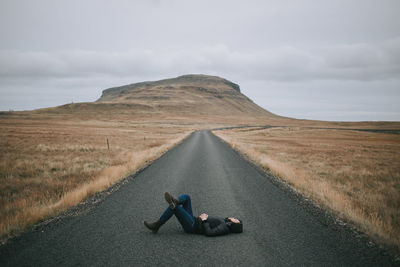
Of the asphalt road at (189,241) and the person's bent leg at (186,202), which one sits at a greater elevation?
the person's bent leg at (186,202)

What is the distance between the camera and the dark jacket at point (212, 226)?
14.3ft

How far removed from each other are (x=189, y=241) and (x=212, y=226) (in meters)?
0.62

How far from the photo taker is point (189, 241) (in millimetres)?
4227

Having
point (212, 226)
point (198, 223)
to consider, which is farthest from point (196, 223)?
point (212, 226)

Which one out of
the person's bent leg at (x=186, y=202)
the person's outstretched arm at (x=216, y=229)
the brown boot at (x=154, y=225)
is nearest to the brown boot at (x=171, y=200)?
the person's bent leg at (x=186, y=202)

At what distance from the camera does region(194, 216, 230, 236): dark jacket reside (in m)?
4.35

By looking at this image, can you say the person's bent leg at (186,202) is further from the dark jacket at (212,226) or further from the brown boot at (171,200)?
the dark jacket at (212,226)

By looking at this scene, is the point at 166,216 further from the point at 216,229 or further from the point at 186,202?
the point at 216,229

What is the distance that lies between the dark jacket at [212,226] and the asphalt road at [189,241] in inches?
5.0

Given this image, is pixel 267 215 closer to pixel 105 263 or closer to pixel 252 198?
pixel 252 198

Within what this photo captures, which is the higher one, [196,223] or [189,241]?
[196,223]

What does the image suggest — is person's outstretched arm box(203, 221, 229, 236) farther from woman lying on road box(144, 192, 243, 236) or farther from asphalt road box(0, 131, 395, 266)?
asphalt road box(0, 131, 395, 266)

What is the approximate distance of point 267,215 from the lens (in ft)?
18.1

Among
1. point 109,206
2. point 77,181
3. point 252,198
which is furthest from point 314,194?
point 77,181
